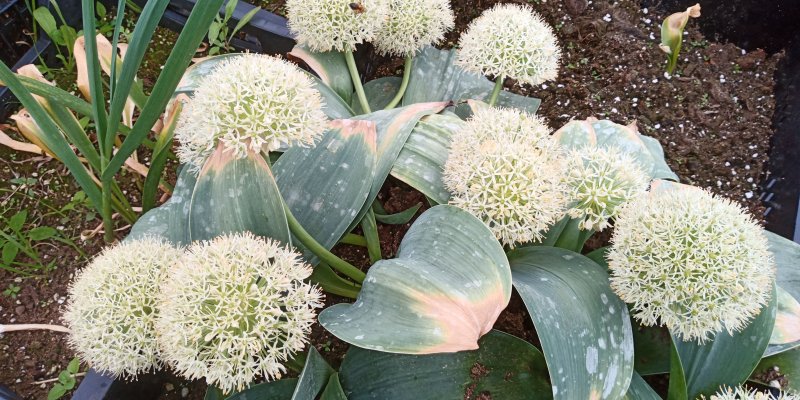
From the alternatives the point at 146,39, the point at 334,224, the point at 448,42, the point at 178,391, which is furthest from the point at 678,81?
the point at 178,391

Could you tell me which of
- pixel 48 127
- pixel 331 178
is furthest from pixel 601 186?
pixel 48 127

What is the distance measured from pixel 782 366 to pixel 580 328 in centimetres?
52

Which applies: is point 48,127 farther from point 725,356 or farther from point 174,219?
point 725,356

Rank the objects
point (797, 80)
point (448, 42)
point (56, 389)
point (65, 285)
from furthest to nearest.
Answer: point (448, 42) < point (797, 80) < point (65, 285) < point (56, 389)

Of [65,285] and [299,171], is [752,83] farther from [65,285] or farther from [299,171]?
[65,285]

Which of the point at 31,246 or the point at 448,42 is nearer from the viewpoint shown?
the point at 31,246

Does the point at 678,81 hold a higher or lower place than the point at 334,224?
higher

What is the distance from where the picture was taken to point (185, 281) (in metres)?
0.76

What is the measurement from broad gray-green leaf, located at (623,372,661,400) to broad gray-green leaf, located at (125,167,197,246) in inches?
33.1

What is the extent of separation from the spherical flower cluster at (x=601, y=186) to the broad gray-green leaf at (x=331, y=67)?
70cm

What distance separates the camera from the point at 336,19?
4.27 feet

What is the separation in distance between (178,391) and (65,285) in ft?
1.55

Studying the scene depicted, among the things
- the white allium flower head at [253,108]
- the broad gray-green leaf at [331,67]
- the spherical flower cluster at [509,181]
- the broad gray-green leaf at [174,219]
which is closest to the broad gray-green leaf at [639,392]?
the spherical flower cluster at [509,181]

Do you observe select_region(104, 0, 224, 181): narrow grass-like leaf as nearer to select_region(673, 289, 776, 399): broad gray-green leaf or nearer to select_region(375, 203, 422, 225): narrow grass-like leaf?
select_region(375, 203, 422, 225): narrow grass-like leaf
